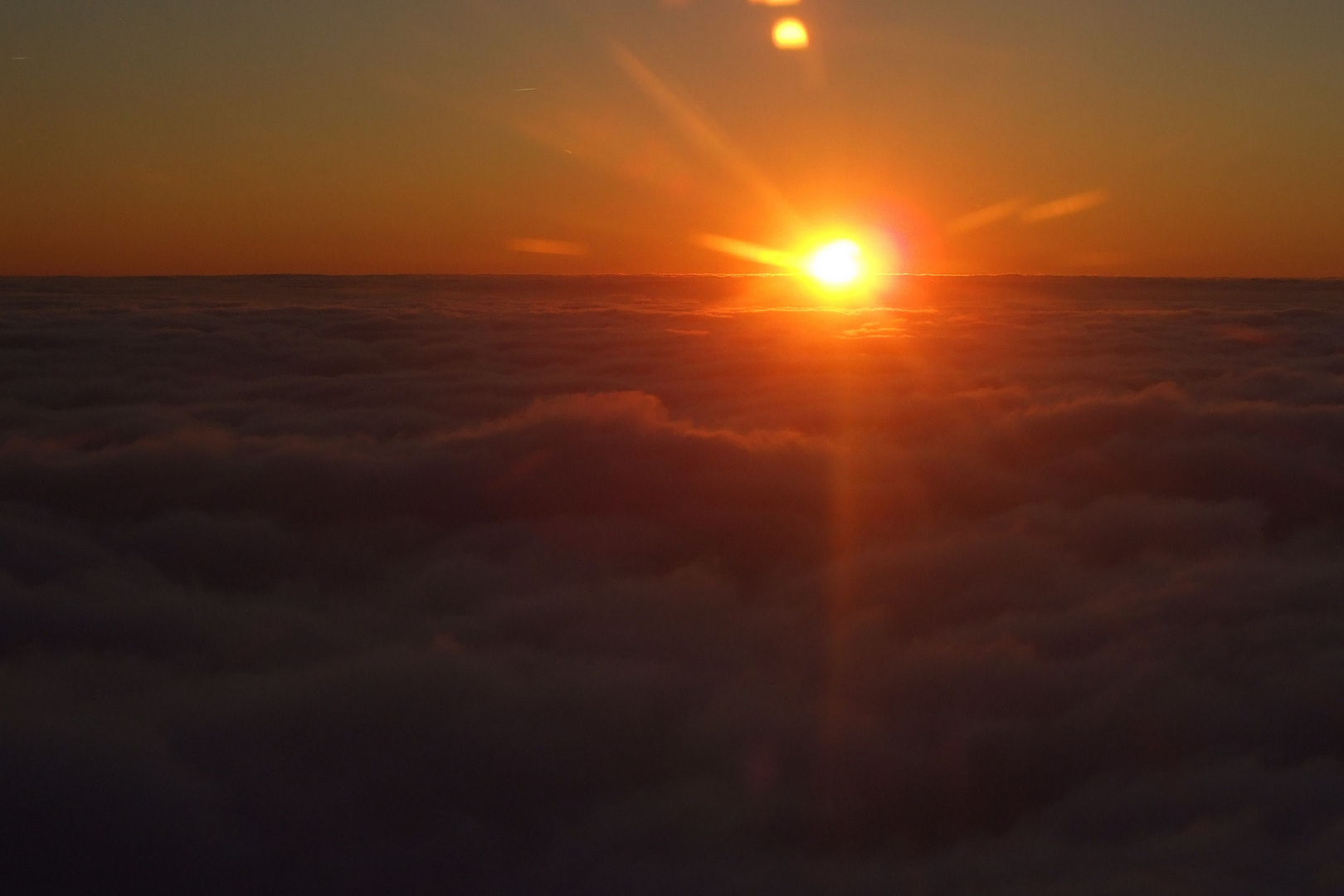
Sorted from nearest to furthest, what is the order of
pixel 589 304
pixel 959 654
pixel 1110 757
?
pixel 1110 757, pixel 959 654, pixel 589 304

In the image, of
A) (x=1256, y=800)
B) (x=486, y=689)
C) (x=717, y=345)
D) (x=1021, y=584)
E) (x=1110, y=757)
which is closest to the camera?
(x=1256, y=800)

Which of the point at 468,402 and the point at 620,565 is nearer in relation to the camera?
the point at 620,565

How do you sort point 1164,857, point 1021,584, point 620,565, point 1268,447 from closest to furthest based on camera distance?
1. point 1164,857
2. point 1021,584
3. point 620,565
4. point 1268,447

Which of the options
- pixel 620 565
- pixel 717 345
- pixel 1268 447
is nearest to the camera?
pixel 620 565

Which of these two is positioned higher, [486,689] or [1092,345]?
[1092,345]

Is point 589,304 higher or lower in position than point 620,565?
higher

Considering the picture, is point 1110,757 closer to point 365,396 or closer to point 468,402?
point 468,402

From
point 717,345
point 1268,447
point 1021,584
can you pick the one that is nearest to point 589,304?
point 717,345

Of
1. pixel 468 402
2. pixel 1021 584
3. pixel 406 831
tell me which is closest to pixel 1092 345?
pixel 468 402

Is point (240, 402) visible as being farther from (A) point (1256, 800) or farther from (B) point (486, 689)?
(A) point (1256, 800)
